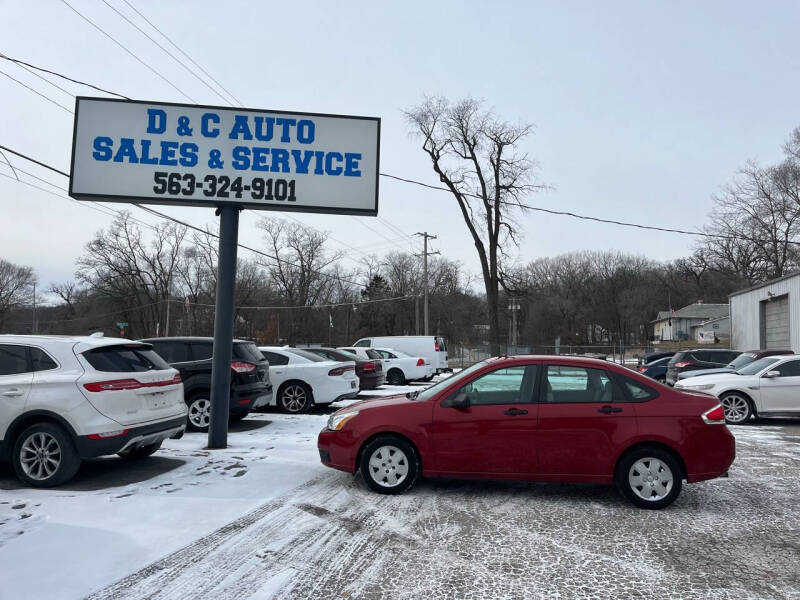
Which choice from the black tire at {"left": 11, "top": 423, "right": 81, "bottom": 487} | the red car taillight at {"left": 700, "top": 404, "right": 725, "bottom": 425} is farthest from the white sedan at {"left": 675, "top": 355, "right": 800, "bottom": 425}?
the black tire at {"left": 11, "top": 423, "right": 81, "bottom": 487}

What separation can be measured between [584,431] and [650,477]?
774 millimetres

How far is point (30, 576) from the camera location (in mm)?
3877

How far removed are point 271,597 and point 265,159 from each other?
22.1 feet

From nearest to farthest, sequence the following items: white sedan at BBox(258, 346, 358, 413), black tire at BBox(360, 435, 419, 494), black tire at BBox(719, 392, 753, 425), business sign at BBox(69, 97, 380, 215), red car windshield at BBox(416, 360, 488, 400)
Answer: black tire at BBox(360, 435, 419, 494) → red car windshield at BBox(416, 360, 488, 400) → business sign at BBox(69, 97, 380, 215) → black tire at BBox(719, 392, 753, 425) → white sedan at BBox(258, 346, 358, 413)

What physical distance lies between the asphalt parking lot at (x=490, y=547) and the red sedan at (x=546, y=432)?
33 centimetres

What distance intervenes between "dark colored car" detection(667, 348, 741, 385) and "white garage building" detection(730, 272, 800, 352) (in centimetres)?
592

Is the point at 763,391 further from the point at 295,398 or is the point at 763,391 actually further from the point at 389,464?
the point at 295,398

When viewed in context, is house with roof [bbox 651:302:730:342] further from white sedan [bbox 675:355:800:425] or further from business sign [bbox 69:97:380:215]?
business sign [bbox 69:97:380:215]

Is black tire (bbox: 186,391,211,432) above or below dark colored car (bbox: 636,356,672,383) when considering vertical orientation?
below

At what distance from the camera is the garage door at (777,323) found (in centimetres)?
2405

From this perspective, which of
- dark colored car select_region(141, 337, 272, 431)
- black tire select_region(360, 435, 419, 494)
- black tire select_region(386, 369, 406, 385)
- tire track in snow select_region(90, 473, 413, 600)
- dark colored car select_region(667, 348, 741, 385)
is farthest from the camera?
black tire select_region(386, 369, 406, 385)

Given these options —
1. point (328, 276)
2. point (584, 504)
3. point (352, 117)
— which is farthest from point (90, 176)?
point (328, 276)

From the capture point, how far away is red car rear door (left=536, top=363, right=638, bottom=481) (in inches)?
221

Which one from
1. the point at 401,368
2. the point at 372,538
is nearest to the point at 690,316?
the point at 401,368
